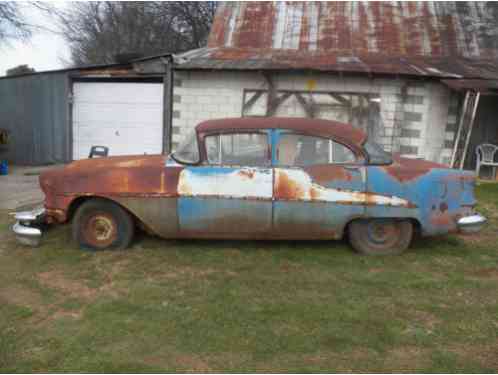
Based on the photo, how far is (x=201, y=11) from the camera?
83.8 feet

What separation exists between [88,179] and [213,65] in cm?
557

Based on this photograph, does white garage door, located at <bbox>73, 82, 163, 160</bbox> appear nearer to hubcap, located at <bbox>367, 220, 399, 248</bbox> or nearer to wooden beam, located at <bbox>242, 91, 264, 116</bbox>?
wooden beam, located at <bbox>242, 91, 264, 116</bbox>

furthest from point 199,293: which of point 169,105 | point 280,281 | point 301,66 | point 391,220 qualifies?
point 169,105

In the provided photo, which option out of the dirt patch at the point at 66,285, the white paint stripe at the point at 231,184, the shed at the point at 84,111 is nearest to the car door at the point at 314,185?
the white paint stripe at the point at 231,184

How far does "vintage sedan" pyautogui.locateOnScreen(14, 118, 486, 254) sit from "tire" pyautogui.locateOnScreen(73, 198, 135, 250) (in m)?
0.02

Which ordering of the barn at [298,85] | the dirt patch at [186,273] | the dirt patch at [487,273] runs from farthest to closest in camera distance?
the barn at [298,85] < the dirt patch at [487,273] < the dirt patch at [186,273]

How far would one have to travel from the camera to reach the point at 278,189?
4.45m

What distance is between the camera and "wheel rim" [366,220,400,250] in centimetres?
465

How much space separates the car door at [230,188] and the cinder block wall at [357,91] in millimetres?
5387

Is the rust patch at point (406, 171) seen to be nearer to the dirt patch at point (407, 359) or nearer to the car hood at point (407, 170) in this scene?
the car hood at point (407, 170)

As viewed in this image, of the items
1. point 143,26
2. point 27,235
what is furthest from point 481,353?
point 143,26

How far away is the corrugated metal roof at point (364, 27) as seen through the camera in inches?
420

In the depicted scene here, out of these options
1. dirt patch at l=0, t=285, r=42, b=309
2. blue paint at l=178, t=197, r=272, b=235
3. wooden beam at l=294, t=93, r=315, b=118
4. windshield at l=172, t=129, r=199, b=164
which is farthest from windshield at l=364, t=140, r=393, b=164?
wooden beam at l=294, t=93, r=315, b=118

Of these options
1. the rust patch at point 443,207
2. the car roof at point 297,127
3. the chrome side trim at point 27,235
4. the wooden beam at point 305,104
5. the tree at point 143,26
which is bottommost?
the chrome side trim at point 27,235
